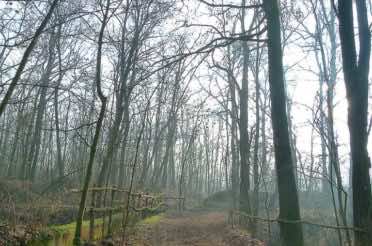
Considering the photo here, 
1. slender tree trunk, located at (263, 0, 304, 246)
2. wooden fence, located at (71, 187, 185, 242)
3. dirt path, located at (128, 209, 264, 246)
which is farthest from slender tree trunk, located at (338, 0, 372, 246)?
wooden fence, located at (71, 187, 185, 242)

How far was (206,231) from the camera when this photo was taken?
13656mm

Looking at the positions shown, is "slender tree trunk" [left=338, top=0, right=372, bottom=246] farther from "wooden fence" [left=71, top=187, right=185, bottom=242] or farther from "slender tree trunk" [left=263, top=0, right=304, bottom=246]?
"wooden fence" [left=71, top=187, right=185, bottom=242]

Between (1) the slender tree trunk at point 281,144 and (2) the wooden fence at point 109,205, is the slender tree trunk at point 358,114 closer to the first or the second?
(1) the slender tree trunk at point 281,144

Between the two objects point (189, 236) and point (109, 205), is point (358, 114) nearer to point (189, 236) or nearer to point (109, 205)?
point (189, 236)

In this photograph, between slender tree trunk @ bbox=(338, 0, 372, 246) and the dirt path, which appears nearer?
slender tree trunk @ bbox=(338, 0, 372, 246)

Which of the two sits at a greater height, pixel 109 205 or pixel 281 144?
pixel 281 144

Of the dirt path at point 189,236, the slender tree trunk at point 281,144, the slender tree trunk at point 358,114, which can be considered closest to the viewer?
the slender tree trunk at point 358,114

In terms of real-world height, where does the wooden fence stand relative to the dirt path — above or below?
above

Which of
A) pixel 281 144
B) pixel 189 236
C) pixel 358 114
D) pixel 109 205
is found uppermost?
pixel 358 114

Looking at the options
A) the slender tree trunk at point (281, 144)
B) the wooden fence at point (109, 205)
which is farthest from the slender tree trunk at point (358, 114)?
the wooden fence at point (109, 205)

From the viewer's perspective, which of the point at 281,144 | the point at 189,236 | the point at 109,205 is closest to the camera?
the point at 281,144

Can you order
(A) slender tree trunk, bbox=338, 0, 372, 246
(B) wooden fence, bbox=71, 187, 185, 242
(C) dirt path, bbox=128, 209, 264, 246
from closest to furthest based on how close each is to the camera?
1. (A) slender tree trunk, bbox=338, 0, 372, 246
2. (B) wooden fence, bbox=71, 187, 185, 242
3. (C) dirt path, bbox=128, 209, 264, 246

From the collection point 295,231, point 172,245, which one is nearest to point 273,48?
point 295,231

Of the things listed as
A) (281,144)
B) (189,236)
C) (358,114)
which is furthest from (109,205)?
(358,114)
